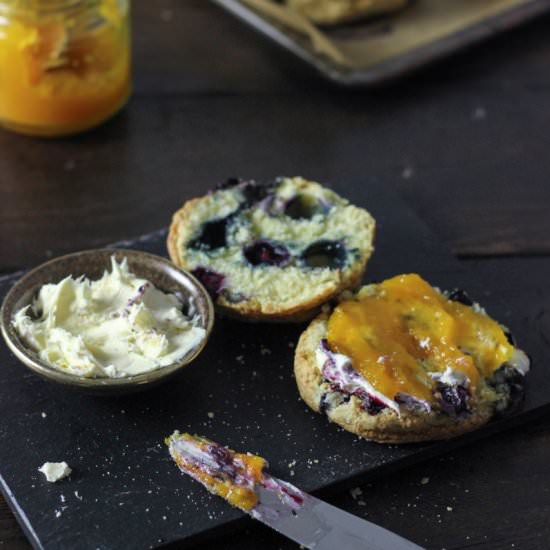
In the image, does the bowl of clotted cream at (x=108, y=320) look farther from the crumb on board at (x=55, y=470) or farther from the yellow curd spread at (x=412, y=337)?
the yellow curd spread at (x=412, y=337)

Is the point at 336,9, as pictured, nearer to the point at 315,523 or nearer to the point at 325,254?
the point at 325,254

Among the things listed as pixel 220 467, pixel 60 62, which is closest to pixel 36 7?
pixel 60 62

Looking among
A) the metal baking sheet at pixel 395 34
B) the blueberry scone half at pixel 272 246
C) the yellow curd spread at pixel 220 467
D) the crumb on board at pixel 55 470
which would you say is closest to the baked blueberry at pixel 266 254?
the blueberry scone half at pixel 272 246

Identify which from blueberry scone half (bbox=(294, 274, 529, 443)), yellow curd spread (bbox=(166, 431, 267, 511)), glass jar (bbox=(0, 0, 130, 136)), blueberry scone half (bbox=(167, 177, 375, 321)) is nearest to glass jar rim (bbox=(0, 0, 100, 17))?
glass jar (bbox=(0, 0, 130, 136))

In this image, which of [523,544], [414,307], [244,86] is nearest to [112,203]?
[244,86]

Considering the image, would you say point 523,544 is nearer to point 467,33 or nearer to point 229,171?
point 229,171

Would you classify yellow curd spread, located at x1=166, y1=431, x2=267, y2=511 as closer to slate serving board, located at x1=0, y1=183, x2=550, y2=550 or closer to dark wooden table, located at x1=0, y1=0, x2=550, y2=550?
slate serving board, located at x1=0, y1=183, x2=550, y2=550
